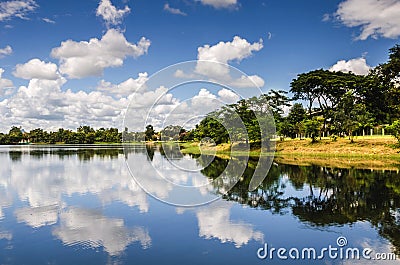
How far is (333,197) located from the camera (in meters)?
15.5

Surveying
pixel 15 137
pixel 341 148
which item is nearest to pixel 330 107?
pixel 341 148

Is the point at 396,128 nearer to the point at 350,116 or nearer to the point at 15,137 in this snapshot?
the point at 350,116

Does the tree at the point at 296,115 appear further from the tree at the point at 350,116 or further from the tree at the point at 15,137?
the tree at the point at 15,137

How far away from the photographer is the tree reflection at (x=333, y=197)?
1169cm

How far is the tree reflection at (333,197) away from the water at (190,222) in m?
Answer: 0.04

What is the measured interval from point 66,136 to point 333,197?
108132 mm

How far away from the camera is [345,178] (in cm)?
2097

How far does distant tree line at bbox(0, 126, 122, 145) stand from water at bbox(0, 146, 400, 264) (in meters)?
90.0

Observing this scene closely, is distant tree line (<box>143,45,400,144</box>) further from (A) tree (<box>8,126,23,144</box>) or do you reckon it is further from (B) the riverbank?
(A) tree (<box>8,126,23,144</box>)

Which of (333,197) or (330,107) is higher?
(330,107)

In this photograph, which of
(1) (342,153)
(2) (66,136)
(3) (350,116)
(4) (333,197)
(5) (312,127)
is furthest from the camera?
(2) (66,136)

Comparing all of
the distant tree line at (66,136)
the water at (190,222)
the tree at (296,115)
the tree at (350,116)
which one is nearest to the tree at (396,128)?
the tree at (350,116)

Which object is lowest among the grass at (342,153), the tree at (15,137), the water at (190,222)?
the water at (190,222)

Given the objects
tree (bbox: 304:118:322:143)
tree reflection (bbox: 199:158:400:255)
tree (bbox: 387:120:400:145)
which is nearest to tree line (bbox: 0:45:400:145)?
tree (bbox: 304:118:322:143)
